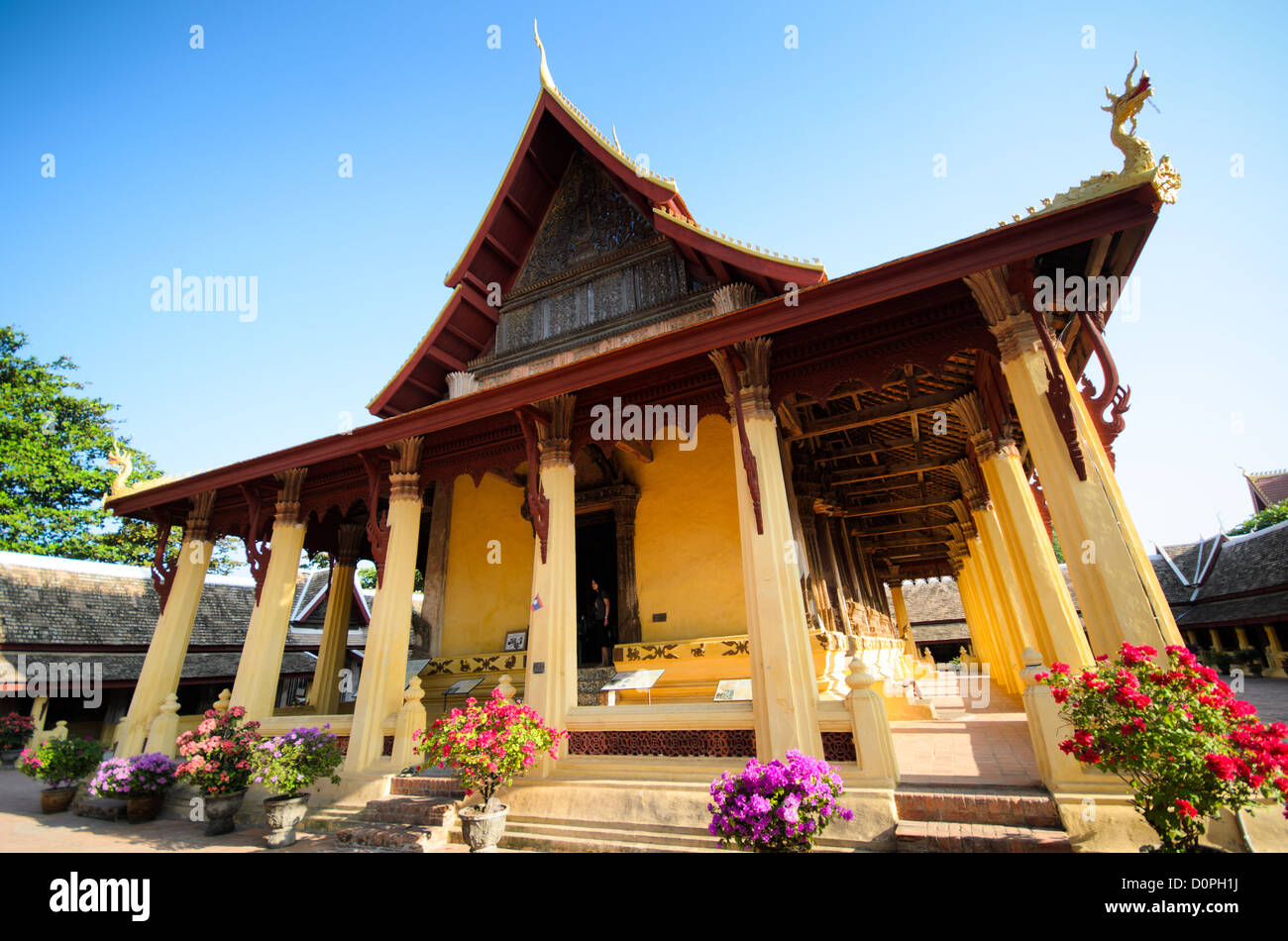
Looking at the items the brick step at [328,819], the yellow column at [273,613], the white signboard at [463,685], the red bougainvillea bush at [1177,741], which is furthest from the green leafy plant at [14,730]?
the red bougainvillea bush at [1177,741]

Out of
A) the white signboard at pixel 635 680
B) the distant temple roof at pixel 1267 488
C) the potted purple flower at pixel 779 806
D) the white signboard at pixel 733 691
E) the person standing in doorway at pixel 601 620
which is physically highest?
the distant temple roof at pixel 1267 488

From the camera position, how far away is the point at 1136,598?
15.8 ft

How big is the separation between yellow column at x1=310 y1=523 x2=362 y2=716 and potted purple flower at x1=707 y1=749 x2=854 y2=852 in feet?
39.9

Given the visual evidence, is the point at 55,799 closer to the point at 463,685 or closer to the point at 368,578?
the point at 463,685

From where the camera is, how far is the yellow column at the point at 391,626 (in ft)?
26.5

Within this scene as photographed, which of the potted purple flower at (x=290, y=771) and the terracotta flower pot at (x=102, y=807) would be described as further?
the terracotta flower pot at (x=102, y=807)

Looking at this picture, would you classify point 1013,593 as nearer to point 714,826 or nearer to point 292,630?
point 714,826

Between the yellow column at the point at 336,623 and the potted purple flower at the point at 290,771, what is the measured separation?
20.3ft

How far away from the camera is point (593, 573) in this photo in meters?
12.1

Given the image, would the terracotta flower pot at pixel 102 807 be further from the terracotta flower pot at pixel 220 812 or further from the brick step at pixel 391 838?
the brick step at pixel 391 838

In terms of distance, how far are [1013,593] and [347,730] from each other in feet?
39.2
